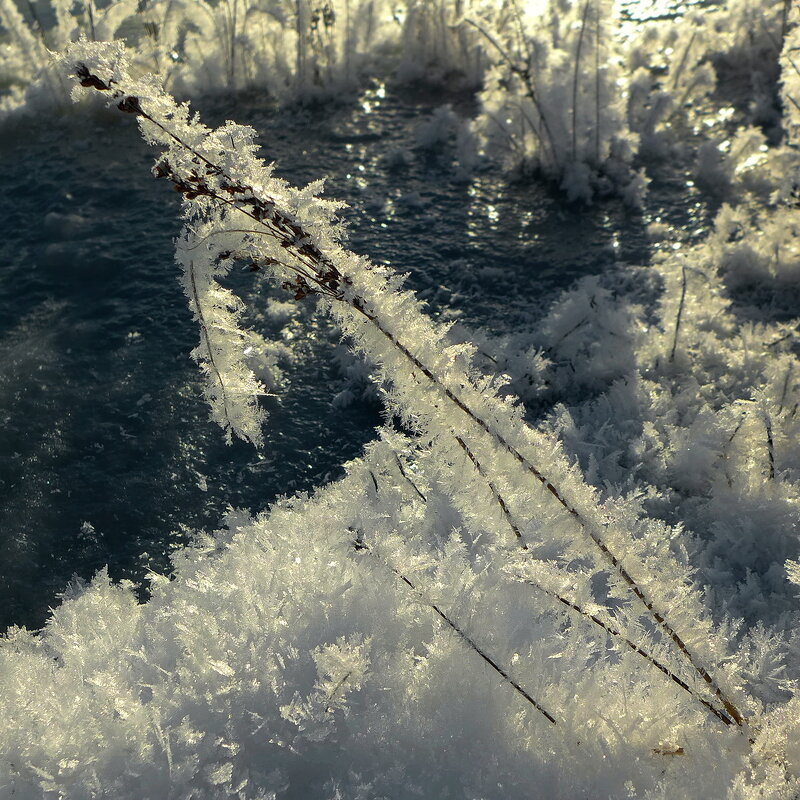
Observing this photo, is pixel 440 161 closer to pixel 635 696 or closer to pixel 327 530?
pixel 327 530

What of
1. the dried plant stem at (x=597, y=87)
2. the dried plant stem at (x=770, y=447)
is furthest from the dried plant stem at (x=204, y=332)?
the dried plant stem at (x=597, y=87)

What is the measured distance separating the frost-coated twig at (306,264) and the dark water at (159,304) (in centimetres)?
229

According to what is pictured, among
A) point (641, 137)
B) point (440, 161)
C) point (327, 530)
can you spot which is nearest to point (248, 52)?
point (440, 161)

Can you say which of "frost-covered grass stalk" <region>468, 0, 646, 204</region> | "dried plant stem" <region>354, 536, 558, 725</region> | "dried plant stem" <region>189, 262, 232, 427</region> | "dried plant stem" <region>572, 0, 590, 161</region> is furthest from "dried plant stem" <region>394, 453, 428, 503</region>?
"dried plant stem" <region>572, 0, 590, 161</region>

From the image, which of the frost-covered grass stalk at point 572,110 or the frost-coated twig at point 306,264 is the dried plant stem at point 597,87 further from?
the frost-coated twig at point 306,264

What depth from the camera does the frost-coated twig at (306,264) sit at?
1.72m

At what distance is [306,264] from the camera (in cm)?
182

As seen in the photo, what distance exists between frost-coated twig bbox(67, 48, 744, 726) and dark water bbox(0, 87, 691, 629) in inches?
90.3

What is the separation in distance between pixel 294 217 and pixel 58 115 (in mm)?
6330

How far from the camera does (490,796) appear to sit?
2.10m

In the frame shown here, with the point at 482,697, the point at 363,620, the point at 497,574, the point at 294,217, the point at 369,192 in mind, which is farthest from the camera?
the point at 369,192

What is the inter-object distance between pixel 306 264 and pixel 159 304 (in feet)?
12.0

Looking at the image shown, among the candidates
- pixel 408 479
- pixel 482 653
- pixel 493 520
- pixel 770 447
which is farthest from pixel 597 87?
pixel 482 653

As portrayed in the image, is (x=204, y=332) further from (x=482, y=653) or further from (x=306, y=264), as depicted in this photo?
(x=482, y=653)
